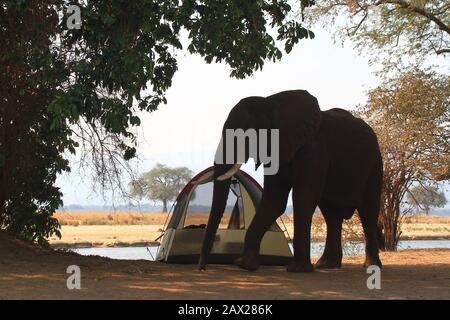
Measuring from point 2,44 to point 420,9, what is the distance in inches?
502

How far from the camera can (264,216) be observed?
1131 cm

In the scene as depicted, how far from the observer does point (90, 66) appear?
32.9 feet

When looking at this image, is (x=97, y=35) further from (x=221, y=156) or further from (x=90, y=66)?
(x=221, y=156)

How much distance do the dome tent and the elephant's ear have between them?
263 centimetres

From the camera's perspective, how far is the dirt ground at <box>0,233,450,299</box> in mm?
8297

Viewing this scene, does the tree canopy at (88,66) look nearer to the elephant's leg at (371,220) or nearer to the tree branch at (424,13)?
the elephant's leg at (371,220)

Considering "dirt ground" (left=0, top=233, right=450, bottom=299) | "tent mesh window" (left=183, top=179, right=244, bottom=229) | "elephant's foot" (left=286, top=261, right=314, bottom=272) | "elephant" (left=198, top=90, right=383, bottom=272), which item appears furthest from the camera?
"tent mesh window" (left=183, top=179, right=244, bottom=229)

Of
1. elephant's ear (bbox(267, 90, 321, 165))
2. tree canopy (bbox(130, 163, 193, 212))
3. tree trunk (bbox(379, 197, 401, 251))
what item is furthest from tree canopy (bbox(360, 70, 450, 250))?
tree canopy (bbox(130, 163, 193, 212))

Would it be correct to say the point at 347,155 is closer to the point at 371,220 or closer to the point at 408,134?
the point at 371,220

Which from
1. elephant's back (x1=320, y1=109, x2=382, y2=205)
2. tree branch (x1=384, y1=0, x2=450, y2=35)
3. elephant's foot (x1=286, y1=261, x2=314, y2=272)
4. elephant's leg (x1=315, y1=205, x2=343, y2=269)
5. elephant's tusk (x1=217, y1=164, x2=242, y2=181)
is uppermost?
tree branch (x1=384, y1=0, x2=450, y2=35)

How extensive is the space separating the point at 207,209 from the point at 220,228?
2.34 feet

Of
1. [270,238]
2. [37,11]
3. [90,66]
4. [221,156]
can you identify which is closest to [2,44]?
[37,11]

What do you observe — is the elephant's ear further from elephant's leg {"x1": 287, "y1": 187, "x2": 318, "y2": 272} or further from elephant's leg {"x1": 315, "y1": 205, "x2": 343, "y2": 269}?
elephant's leg {"x1": 315, "y1": 205, "x2": 343, "y2": 269}
